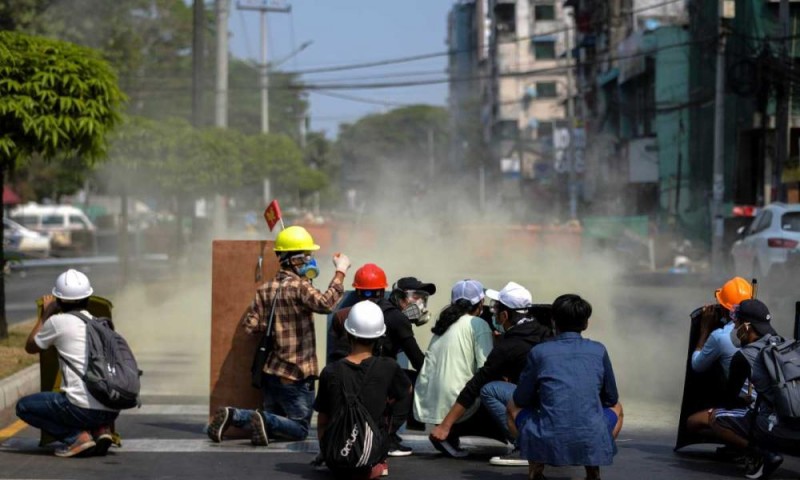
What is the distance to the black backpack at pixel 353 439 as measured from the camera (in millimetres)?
7488

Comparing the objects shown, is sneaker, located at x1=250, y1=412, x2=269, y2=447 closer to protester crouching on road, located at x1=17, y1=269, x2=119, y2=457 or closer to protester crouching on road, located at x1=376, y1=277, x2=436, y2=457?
protester crouching on road, located at x1=376, y1=277, x2=436, y2=457

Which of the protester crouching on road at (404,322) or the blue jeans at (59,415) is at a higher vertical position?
the protester crouching on road at (404,322)

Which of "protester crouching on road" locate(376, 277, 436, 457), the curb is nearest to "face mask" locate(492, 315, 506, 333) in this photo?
"protester crouching on road" locate(376, 277, 436, 457)

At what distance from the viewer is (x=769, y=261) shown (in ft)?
73.4

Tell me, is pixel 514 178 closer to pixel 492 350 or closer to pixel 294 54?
pixel 294 54

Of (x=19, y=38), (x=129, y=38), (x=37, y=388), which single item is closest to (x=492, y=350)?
(x=37, y=388)

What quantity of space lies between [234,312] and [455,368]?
188cm

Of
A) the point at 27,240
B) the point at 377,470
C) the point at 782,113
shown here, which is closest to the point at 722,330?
the point at 377,470

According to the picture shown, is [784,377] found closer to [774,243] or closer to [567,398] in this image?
[567,398]

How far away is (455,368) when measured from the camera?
8711mm

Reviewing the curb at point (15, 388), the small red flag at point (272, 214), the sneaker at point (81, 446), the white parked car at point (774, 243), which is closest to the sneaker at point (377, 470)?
the sneaker at point (81, 446)

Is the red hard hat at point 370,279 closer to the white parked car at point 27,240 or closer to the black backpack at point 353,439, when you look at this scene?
the black backpack at point 353,439

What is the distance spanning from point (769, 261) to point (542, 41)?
72.0 meters

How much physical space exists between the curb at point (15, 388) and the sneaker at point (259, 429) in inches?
101
